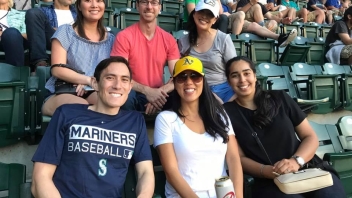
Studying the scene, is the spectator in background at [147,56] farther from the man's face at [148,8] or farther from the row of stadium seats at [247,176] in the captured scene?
the row of stadium seats at [247,176]

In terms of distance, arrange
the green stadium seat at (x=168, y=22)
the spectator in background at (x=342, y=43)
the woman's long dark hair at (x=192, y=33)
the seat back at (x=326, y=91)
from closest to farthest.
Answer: the woman's long dark hair at (x=192, y=33), the seat back at (x=326, y=91), the spectator in background at (x=342, y=43), the green stadium seat at (x=168, y=22)

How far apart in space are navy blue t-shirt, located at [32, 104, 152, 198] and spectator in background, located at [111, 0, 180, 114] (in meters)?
0.57

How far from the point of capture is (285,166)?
2.04 m

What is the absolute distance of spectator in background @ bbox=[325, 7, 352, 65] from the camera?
5840mm

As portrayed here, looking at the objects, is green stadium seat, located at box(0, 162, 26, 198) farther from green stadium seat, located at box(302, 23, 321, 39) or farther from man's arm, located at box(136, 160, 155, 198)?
green stadium seat, located at box(302, 23, 321, 39)

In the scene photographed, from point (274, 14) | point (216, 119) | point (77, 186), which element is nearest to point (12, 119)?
point (77, 186)

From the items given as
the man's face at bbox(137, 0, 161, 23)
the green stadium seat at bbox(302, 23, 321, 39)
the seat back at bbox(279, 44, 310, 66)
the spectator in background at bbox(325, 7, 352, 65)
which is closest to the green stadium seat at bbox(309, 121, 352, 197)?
the man's face at bbox(137, 0, 161, 23)

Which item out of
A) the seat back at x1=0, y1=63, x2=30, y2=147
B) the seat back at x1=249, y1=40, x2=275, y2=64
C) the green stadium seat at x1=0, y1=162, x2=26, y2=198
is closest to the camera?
the green stadium seat at x1=0, y1=162, x2=26, y2=198

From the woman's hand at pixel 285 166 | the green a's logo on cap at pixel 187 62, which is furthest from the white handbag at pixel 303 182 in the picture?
the green a's logo on cap at pixel 187 62

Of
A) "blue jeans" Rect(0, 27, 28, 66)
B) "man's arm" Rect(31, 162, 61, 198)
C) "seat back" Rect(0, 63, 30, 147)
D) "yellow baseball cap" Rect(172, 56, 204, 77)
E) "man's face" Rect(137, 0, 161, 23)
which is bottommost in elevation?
"man's arm" Rect(31, 162, 61, 198)

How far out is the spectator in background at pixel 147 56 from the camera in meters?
2.42

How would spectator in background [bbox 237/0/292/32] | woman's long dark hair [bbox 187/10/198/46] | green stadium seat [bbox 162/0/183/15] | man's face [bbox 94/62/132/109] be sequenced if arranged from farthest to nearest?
green stadium seat [bbox 162/0/183/15] < spectator in background [bbox 237/0/292/32] < woman's long dark hair [bbox 187/10/198/46] < man's face [bbox 94/62/132/109]

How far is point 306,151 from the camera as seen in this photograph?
2174 millimetres

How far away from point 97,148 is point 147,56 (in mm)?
1016
